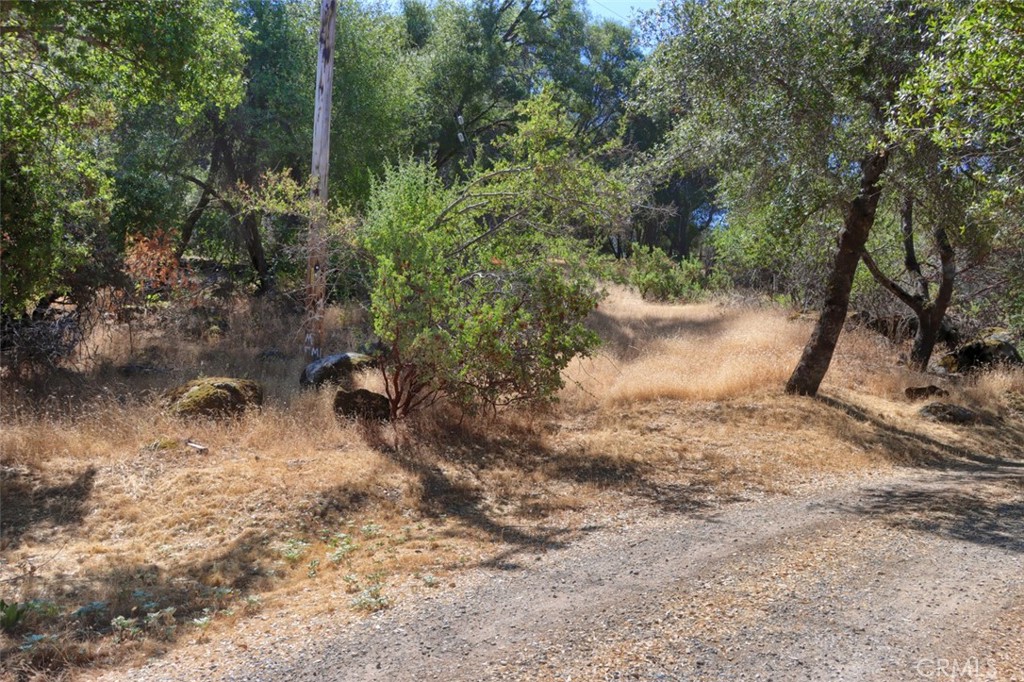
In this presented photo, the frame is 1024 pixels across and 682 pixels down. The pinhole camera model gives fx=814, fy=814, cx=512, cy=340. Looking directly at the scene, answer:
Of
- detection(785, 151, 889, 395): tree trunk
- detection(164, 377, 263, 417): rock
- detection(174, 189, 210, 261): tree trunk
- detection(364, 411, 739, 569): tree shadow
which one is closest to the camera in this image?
detection(364, 411, 739, 569): tree shadow

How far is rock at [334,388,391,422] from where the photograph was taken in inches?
440

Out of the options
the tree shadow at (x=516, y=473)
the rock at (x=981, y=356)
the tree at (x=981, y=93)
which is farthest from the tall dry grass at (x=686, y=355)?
the tree at (x=981, y=93)

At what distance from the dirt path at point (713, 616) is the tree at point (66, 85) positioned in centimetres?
703

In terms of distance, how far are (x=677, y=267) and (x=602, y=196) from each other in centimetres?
1914

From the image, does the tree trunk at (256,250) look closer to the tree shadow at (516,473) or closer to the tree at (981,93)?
the tree shadow at (516,473)

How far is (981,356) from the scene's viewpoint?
1800cm

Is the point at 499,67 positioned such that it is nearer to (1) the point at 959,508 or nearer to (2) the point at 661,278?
(2) the point at 661,278

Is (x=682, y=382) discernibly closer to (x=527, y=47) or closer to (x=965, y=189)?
(x=965, y=189)

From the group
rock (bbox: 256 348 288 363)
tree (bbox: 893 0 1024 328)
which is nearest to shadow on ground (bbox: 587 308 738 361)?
rock (bbox: 256 348 288 363)

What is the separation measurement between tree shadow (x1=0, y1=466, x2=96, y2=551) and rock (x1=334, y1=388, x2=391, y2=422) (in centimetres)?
317

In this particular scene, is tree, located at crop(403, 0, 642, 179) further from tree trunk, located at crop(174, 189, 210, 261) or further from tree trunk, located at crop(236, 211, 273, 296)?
tree trunk, located at crop(174, 189, 210, 261)

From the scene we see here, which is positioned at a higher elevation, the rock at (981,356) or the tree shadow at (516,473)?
the rock at (981,356)

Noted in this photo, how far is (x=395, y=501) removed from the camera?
8734 mm

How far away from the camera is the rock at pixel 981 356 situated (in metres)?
17.8
